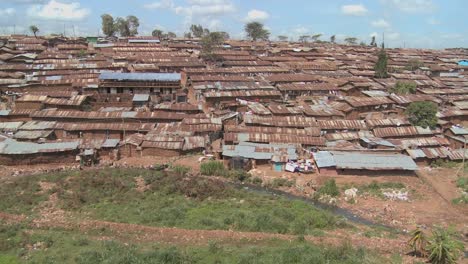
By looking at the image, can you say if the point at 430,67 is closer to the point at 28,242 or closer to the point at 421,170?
the point at 421,170

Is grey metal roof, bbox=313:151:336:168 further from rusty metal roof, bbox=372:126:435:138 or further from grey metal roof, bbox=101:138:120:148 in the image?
grey metal roof, bbox=101:138:120:148

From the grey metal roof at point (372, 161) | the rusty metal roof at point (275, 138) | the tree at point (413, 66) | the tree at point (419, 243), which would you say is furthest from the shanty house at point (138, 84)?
the tree at point (413, 66)

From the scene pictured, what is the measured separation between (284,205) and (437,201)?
10643 mm

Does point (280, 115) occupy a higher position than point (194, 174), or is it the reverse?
point (280, 115)

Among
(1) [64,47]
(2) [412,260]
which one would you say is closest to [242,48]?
(1) [64,47]

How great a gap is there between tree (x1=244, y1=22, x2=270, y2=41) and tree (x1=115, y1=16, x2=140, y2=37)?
35079 millimetres

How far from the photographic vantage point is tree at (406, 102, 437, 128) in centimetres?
3616

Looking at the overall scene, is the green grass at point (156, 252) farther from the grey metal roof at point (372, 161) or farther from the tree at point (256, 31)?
the tree at point (256, 31)

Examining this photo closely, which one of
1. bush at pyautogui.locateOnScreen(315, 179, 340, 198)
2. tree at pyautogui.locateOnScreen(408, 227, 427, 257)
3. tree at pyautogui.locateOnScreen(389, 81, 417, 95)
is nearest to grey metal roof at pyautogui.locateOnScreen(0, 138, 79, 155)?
bush at pyautogui.locateOnScreen(315, 179, 340, 198)

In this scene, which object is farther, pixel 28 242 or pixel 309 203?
pixel 309 203

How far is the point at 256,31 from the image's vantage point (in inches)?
4843

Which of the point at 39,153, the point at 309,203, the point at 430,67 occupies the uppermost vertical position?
the point at 430,67

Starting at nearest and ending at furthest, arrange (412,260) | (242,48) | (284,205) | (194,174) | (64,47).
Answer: (412,260) < (284,205) < (194,174) < (64,47) < (242,48)

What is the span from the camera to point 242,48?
292 feet
